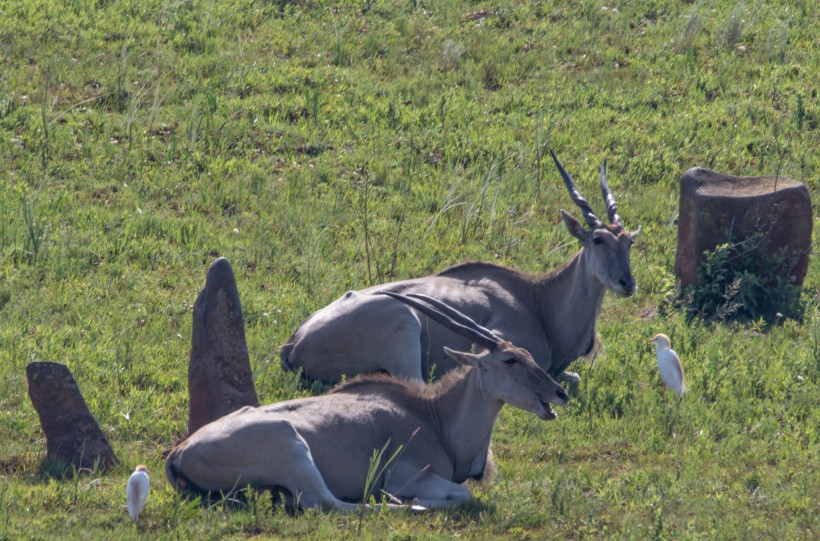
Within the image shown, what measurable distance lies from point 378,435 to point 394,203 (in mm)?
5436

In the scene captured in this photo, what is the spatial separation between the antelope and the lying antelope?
1097mm

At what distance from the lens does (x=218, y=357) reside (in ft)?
24.4

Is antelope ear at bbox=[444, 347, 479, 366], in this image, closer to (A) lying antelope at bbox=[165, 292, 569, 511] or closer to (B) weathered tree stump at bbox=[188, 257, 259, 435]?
(A) lying antelope at bbox=[165, 292, 569, 511]

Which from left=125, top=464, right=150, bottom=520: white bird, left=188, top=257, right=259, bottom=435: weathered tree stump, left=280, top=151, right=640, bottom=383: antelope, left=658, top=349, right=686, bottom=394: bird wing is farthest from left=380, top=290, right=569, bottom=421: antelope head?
left=125, top=464, right=150, bottom=520: white bird

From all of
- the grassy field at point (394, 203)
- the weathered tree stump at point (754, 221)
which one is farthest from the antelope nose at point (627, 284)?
the weathered tree stump at point (754, 221)

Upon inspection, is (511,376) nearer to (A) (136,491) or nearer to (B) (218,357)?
(B) (218,357)

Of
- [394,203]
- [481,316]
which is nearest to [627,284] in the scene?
[481,316]

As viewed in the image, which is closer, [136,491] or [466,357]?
[136,491]

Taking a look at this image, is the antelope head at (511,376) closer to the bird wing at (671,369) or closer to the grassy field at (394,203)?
the grassy field at (394,203)

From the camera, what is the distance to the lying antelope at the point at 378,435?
6418 mm

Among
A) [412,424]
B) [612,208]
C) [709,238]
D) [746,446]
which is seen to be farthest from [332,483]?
[709,238]

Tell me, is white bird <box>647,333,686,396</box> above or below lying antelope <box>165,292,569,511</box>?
below

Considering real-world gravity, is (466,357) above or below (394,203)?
above

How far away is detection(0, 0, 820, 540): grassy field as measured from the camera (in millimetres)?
6734
